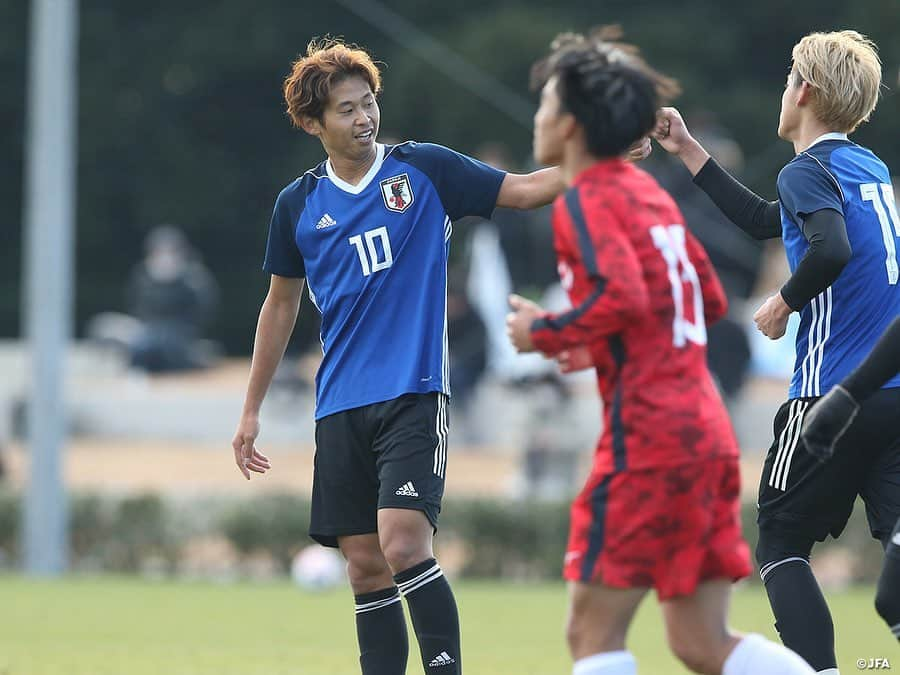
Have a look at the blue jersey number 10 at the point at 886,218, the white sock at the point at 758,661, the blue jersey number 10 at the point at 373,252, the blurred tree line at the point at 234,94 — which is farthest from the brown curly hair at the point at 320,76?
the blurred tree line at the point at 234,94

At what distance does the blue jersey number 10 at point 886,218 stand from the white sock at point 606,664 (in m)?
1.88

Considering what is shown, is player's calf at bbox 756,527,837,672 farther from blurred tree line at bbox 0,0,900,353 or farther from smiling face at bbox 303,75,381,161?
blurred tree line at bbox 0,0,900,353

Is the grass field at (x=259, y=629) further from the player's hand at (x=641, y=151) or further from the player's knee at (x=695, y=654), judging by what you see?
the player's knee at (x=695, y=654)

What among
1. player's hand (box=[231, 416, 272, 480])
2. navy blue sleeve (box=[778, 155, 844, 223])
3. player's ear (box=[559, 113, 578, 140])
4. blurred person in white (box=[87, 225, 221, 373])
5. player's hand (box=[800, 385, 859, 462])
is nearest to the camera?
player's ear (box=[559, 113, 578, 140])

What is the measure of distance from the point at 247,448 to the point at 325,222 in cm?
96

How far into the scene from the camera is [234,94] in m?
39.1

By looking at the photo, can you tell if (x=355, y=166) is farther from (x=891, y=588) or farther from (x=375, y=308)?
(x=891, y=588)

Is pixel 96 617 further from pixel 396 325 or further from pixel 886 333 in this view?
pixel 886 333

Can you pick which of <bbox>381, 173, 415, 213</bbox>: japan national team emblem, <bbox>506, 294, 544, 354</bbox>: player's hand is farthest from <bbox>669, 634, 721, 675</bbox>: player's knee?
<bbox>381, 173, 415, 213</bbox>: japan national team emblem

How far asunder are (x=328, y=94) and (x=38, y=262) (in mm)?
12153

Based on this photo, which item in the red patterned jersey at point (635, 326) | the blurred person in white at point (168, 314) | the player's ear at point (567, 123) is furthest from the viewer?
the blurred person in white at point (168, 314)

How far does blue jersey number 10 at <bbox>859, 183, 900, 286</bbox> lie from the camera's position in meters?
6.00

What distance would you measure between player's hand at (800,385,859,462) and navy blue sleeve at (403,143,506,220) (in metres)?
1.80

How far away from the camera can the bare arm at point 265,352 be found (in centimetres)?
678
